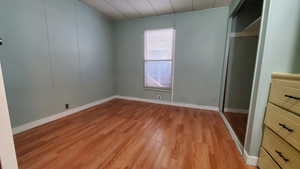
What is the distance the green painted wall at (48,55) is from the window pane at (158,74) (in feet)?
4.64

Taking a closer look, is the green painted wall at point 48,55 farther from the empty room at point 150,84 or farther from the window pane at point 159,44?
the window pane at point 159,44

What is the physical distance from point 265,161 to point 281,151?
0.85 ft

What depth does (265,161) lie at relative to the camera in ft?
3.98

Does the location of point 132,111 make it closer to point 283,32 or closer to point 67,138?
point 67,138

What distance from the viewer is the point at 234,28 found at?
7.89ft

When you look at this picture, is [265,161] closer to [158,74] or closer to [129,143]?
[129,143]

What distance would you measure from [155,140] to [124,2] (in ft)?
9.26

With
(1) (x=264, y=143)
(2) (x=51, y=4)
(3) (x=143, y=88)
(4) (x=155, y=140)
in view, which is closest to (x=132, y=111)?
(3) (x=143, y=88)

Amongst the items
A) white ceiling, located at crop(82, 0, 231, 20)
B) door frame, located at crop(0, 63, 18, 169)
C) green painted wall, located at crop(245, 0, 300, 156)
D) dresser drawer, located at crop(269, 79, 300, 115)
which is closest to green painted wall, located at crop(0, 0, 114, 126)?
white ceiling, located at crop(82, 0, 231, 20)

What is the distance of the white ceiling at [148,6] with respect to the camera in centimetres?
255

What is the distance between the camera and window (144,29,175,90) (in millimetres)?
3273

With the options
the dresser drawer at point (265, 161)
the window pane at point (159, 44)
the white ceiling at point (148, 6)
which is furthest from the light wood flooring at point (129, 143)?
the white ceiling at point (148, 6)

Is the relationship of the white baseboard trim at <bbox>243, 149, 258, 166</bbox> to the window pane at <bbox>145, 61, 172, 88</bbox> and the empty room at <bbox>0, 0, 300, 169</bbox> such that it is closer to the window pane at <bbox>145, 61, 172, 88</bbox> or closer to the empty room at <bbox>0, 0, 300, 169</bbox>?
the empty room at <bbox>0, 0, 300, 169</bbox>

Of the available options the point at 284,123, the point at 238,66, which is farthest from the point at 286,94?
the point at 238,66
